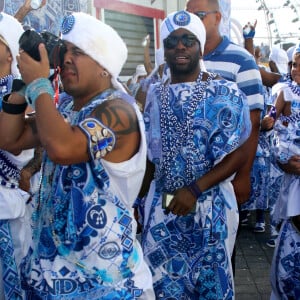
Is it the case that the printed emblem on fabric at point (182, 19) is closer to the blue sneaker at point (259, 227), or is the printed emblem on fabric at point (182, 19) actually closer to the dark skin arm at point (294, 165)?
the dark skin arm at point (294, 165)

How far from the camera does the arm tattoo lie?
86.7 inches

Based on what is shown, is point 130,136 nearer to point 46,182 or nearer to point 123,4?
point 46,182

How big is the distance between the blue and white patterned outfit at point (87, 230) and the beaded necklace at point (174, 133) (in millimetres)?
731

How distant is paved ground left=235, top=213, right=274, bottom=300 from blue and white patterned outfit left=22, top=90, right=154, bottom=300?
2.34 meters

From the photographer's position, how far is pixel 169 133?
10.1 ft

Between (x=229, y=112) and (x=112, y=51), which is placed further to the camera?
(x=229, y=112)

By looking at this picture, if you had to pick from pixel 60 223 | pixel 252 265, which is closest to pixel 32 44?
pixel 60 223

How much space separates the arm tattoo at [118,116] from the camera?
2.20 meters

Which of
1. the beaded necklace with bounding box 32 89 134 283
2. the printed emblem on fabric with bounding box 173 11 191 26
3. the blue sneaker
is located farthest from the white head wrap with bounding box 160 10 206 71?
the blue sneaker

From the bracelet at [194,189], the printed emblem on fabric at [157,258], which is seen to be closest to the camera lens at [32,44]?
the bracelet at [194,189]

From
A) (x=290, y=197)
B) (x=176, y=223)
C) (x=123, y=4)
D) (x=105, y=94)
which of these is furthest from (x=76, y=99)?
(x=123, y=4)

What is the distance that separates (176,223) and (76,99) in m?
1.02

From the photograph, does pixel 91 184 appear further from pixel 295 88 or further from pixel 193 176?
pixel 295 88

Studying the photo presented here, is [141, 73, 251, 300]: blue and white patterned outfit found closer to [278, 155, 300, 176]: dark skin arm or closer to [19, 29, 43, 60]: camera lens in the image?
[278, 155, 300, 176]: dark skin arm
